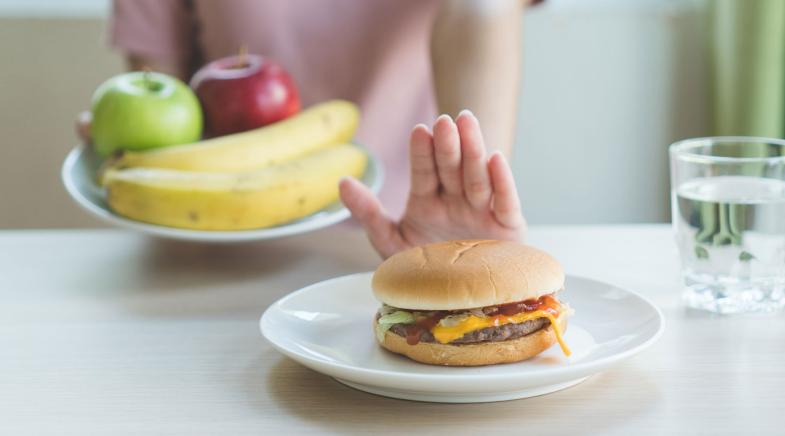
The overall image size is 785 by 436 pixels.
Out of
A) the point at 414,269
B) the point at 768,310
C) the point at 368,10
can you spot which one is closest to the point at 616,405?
the point at 414,269

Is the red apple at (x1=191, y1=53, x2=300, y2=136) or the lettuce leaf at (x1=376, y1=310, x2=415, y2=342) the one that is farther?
the red apple at (x1=191, y1=53, x2=300, y2=136)

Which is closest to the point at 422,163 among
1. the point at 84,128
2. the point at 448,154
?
the point at 448,154

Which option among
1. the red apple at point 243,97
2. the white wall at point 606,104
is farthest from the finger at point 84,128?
the white wall at point 606,104

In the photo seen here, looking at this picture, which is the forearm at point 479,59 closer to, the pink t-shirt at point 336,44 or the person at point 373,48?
the person at point 373,48

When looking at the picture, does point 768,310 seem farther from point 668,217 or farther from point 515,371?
point 668,217

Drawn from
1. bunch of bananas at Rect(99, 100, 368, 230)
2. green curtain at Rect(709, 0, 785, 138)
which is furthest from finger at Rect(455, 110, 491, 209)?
green curtain at Rect(709, 0, 785, 138)

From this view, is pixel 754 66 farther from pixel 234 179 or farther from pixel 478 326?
pixel 478 326

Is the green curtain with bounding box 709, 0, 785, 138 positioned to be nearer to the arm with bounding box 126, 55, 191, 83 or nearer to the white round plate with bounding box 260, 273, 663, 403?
the arm with bounding box 126, 55, 191, 83
